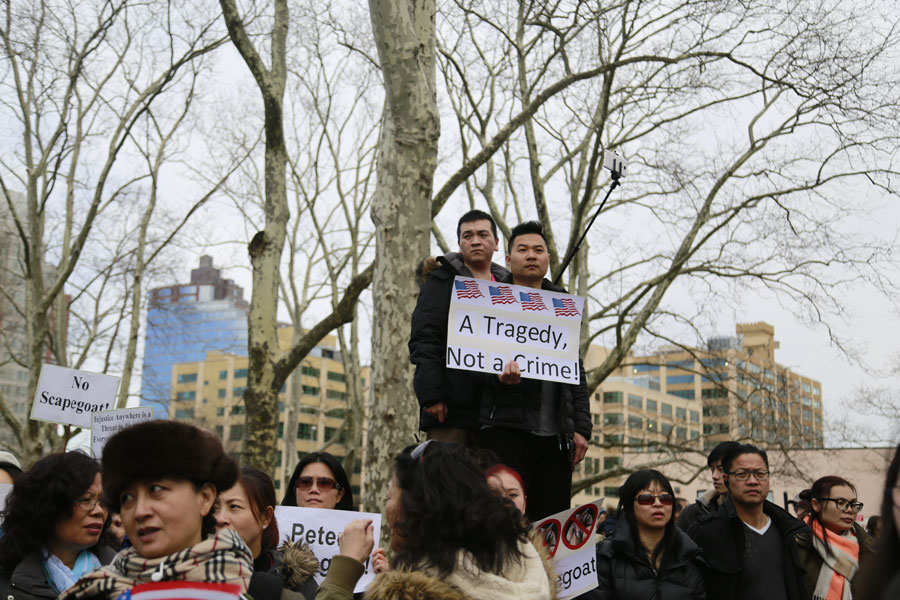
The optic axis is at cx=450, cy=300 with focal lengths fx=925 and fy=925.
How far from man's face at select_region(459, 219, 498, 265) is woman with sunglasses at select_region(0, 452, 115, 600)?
2.41 metres

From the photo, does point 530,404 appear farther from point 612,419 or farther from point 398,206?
point 612,419

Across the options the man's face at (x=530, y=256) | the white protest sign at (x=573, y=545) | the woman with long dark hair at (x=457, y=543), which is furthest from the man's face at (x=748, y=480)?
the woman with long dark hair at (x=457, y=543)

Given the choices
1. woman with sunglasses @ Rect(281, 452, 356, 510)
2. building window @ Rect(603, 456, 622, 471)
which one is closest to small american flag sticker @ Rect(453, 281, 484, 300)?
woman with sunglasses @ Rect(281, 452, 356, 510)

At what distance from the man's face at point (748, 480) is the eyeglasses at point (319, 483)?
246cm

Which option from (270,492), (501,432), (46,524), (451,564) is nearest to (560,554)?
(501,432)

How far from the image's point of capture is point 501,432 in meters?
4.97

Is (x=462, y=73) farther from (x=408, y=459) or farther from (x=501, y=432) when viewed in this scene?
(x=408, y=459)

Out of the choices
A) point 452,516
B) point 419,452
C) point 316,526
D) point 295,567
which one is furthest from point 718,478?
point 452,516

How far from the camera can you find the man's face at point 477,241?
17.6 ft

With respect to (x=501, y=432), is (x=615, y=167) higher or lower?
higher

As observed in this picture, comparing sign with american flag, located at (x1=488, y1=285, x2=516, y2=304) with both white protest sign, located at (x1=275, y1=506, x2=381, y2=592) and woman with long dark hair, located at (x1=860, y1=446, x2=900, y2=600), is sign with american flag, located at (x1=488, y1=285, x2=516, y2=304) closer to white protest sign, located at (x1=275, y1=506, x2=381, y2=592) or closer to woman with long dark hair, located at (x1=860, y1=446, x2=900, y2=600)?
white protest sign, located at (x1=275, y1=506, x2=381, y2=592)

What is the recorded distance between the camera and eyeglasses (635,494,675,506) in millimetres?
5250

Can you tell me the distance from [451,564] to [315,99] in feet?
69.1

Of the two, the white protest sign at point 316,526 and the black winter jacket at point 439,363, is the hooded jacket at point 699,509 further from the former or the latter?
the white protest sign at point 316,526
